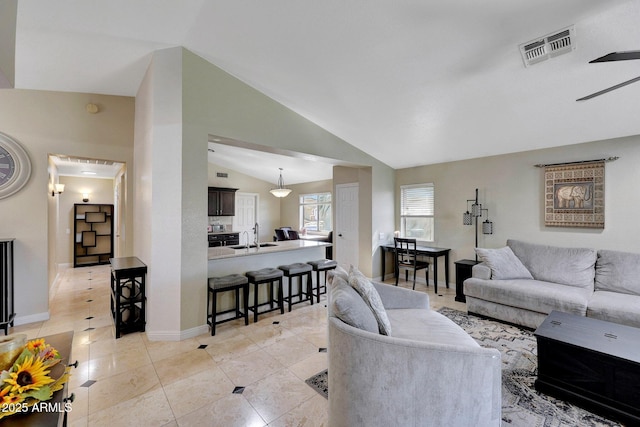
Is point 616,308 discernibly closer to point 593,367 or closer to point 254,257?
point 593,367

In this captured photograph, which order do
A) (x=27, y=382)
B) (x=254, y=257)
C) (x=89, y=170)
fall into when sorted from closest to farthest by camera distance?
(x=27, y=382) → (x=254, y=257) → (x=89, y=170)

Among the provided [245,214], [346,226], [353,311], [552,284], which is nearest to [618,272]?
[552,284]

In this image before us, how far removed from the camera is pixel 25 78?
3287mm

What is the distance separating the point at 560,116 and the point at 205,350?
15.8 ft

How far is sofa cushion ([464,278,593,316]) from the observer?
300cm

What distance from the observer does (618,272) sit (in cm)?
330

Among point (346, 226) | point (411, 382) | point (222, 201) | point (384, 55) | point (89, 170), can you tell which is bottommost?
point (411, 382)

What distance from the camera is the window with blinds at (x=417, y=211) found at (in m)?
5.43

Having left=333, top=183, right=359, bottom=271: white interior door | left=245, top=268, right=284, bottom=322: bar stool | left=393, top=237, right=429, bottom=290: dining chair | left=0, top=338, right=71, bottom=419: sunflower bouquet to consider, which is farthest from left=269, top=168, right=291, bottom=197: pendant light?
left=0, top=338, right=71, bottom=419: sunflower bouquet

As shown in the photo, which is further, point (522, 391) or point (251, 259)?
point (251, 259)

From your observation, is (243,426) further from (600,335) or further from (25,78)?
(25,78)

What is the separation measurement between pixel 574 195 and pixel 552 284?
52.0 inches

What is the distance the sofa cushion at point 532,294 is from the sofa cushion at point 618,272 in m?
0.27

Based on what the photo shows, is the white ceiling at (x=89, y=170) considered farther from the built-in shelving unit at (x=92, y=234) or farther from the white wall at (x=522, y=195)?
the white wall at (x=522, y=195)
